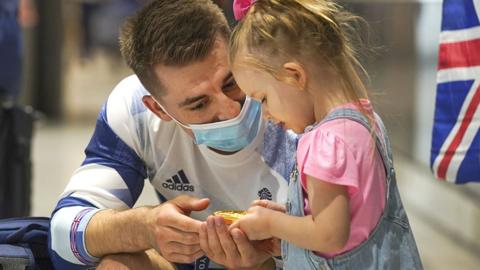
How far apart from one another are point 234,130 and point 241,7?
38 centimetres

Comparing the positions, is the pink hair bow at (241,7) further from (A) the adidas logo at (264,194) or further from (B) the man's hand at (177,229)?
(A) the adidas logo at (264,194)

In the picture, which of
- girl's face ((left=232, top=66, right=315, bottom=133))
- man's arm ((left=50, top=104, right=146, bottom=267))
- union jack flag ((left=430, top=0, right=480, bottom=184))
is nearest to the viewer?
girl's face ((left=232, top=66, right=315, bottom=133))

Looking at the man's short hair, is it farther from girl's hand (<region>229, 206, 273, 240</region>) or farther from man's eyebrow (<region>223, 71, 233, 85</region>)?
girl's hand (<region>229, 206, 273, 240</region>)

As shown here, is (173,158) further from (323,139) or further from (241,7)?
(323,139)

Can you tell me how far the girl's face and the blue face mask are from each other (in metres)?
0.36

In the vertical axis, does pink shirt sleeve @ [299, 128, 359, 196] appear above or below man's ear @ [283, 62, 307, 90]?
below

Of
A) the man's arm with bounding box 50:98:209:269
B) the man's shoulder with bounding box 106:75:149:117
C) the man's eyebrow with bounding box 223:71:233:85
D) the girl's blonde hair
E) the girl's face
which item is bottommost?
the man's arm with bounding box 50:98:209:269

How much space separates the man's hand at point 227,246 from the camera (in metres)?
2.45

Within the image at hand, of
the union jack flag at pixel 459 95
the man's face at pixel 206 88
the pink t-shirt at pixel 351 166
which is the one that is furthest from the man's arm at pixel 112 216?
the union jack flag at pixel 459 95

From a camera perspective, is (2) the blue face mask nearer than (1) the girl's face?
No

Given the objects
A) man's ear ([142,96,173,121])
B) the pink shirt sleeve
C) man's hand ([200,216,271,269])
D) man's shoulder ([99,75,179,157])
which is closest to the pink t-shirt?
the pink shirt sleeve

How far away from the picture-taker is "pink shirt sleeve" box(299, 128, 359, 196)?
2145 mm

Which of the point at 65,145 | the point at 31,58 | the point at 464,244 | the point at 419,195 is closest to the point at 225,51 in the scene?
the point at 464,244

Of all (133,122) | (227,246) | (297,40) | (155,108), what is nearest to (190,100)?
(155,108)
